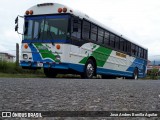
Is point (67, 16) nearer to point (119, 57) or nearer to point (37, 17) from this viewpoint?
point (37, 17)

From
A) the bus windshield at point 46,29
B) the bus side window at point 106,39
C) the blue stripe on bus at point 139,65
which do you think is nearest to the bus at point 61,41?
the bus windshield at point 46,29

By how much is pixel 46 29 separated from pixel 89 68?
265 cm

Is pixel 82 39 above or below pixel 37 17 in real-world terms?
below

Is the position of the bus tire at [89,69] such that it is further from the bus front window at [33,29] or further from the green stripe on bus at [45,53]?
the bus front window at [33,29]

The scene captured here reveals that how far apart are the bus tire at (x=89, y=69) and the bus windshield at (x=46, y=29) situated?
203 cm

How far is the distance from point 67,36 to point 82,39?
3.80 ft

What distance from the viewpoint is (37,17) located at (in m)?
12.5

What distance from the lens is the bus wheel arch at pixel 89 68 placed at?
13049mm

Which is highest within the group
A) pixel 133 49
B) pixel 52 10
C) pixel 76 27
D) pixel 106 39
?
pixel 52 10

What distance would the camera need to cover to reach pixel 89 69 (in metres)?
13.3

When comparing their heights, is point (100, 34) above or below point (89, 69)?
above

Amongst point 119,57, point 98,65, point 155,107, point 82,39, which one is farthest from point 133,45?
point 155,107

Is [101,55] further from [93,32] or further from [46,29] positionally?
[46,29]

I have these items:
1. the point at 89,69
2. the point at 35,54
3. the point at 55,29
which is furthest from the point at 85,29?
the point at 35,54
